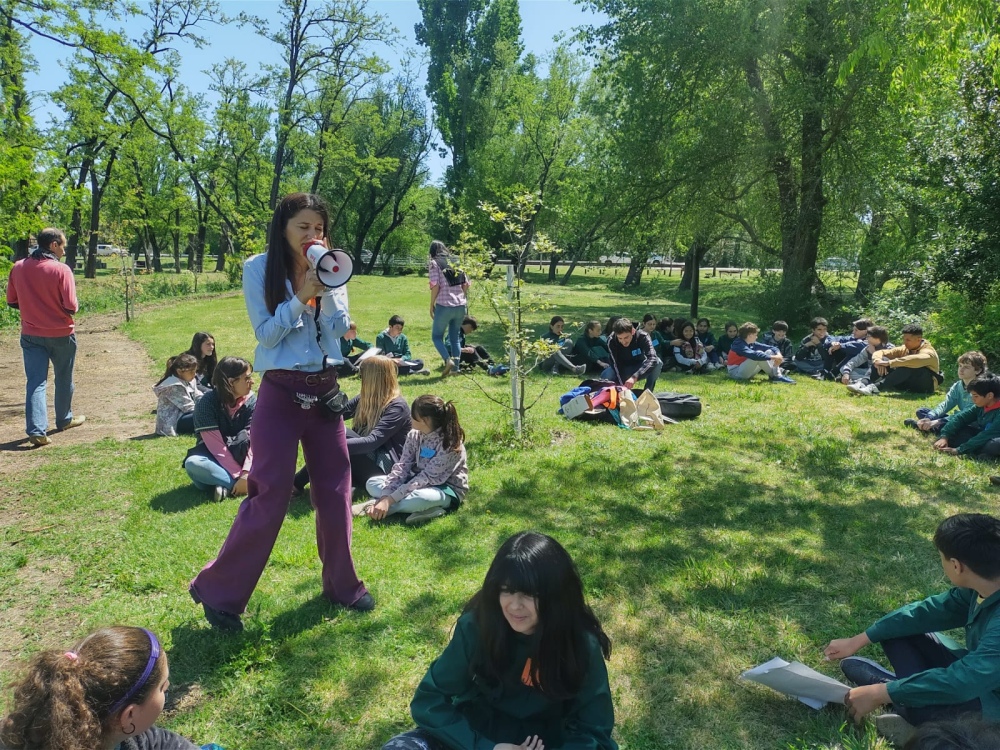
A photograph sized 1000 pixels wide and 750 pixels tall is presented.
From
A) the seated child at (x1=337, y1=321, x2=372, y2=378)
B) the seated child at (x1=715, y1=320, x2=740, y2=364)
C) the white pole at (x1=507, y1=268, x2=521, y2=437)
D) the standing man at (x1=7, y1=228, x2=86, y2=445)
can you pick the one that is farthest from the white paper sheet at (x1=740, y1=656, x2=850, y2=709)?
the seated child at (x1=715, y1=320, x2=740, y2=364)

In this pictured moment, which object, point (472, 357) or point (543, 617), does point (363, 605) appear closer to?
point (543, 617)

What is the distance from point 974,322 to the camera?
34.6ft

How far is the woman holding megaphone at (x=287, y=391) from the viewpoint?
3.05 meters

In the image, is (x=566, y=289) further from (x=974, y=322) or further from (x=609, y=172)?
(x=974, y=322)

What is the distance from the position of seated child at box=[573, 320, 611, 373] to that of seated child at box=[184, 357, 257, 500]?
6.03 m

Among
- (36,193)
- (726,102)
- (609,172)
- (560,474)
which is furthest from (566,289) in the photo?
(560,474)

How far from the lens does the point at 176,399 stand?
7.06 meters

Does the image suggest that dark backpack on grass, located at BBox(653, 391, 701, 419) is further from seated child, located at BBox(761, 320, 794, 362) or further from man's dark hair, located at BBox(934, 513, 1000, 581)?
man's dark hair, located at BBox(934, 513, 1000, 581)

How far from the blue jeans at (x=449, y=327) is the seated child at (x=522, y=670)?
24.4 ft

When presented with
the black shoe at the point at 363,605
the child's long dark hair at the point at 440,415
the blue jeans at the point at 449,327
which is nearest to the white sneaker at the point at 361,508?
the child's long dark hair at the point at 440,415

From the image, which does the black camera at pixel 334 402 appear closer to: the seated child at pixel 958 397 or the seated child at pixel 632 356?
the seated child at pixel 632 356

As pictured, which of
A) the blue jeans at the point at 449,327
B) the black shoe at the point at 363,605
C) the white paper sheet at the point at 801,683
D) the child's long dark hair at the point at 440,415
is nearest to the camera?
the white paper sheet at the point at 801,683

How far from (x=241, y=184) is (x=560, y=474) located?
1203 inches

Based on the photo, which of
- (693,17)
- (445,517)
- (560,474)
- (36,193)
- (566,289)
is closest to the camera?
(445,517)
